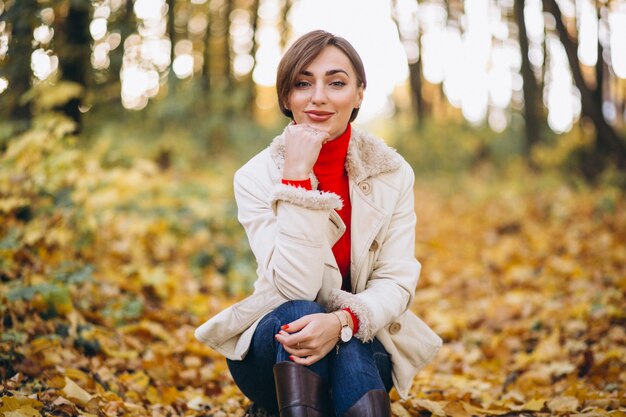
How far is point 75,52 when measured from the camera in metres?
6.11

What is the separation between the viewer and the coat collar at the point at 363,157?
253 cm

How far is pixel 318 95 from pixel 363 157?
1.16 ft

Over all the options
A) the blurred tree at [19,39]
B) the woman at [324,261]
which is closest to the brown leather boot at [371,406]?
the woman at [324,261]

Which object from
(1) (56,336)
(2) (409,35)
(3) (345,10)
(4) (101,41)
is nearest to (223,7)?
(3) (345,10)

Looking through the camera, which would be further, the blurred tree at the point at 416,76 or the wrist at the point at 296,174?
the blurred tree at the point at 416,76

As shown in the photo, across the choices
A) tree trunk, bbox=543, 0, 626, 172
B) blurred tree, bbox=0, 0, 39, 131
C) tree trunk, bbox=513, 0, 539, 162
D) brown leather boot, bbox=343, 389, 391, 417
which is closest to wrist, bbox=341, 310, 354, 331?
brown leather boot, bbox=343, 389, 391, 417

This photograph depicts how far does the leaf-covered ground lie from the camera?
118 inches

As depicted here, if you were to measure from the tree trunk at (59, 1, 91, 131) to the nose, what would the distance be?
421 centimetres

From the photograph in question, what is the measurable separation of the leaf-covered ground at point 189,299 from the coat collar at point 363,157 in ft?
3.85

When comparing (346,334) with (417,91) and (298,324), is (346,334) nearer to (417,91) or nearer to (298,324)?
(298,324)

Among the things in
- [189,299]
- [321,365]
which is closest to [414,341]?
[321,365]

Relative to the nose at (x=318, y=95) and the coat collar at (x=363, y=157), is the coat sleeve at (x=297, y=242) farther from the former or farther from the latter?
the nose at (x=318, y=95)

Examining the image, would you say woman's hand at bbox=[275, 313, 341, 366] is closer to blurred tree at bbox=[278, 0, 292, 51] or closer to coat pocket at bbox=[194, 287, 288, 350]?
coat pocket at bbox=[194, 287, 288, 350]

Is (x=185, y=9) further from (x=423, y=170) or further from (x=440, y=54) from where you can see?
(x=440, y=54)
